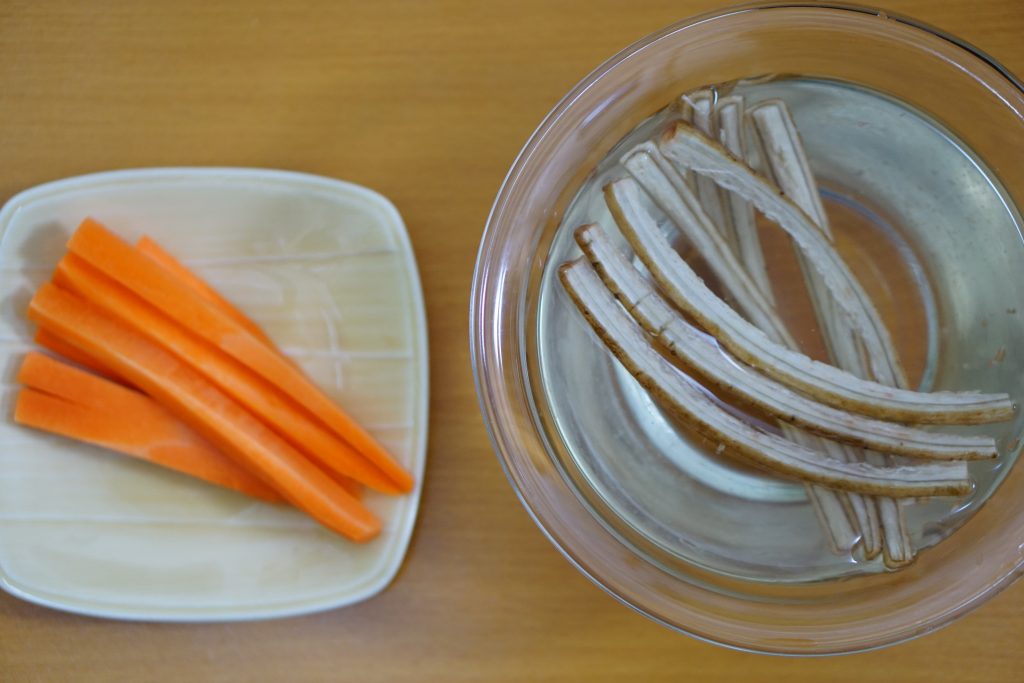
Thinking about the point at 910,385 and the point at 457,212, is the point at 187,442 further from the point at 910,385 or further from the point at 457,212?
the point at 910,385

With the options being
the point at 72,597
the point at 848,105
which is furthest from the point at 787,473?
the point at 72,597

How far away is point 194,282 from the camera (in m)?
0.64

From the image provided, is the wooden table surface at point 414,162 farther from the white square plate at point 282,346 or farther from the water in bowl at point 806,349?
the water in bowl at point 806,349

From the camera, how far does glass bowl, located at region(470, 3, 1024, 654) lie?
476 millimetres

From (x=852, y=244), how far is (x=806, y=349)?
3.0 inches

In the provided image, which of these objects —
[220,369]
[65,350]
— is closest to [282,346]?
[220,369]

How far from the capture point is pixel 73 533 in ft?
2.10

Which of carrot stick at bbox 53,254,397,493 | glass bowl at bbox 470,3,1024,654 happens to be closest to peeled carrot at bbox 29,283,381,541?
carrot stick at bbox 53,254,397,493

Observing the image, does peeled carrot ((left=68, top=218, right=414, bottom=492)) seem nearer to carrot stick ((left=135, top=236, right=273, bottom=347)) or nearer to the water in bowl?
carrot stick ((left=135, top=236, right=273, bottom=347))

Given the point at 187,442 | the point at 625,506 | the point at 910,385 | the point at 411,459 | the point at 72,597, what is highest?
the point at 910,385

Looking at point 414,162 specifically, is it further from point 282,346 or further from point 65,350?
point 65,350

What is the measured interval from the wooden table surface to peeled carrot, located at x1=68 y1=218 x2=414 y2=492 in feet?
0.18

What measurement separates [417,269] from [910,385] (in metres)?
0.35

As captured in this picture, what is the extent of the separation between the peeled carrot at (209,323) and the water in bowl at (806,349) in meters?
0.17
